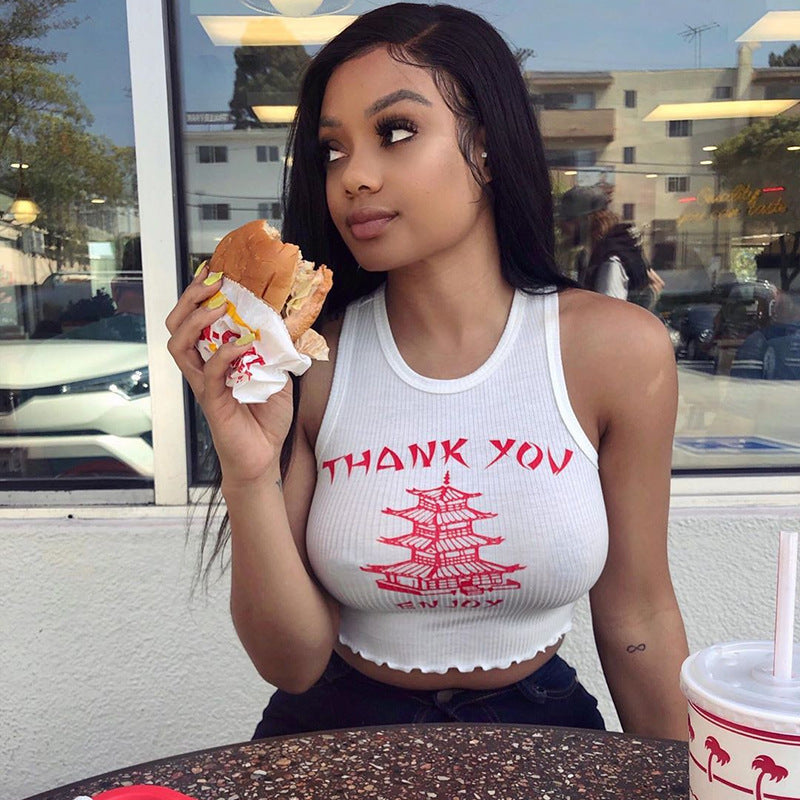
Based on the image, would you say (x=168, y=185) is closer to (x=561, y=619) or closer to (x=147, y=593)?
(x=147, y=593)

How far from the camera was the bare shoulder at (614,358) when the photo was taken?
4.50 feet

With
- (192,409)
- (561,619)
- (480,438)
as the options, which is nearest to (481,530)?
(480,438)

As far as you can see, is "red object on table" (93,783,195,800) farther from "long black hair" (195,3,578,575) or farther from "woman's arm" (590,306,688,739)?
"woman's arm" (590,306,688,739)

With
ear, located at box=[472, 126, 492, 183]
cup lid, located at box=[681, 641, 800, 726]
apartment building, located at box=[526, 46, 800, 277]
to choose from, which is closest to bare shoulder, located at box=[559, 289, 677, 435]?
ear, located at box=[472, 126, 492, 183]

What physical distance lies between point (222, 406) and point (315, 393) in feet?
0.88

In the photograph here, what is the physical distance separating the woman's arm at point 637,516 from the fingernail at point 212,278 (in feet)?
2.08

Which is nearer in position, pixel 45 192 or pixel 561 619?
pixel 561 619

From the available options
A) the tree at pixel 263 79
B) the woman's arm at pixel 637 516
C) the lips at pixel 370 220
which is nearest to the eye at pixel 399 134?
the lips at pixel 370 220

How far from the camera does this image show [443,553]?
1.27 meters

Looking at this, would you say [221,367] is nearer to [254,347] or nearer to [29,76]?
[254,347]

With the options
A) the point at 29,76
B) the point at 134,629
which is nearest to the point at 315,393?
the point at 134,629

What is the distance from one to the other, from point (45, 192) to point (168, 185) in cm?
48

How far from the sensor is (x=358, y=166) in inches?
49.2

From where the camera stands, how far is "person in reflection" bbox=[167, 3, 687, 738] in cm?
126
